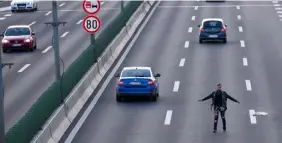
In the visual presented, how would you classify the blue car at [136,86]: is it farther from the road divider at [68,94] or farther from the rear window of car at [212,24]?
the rear window of car at [212,24]

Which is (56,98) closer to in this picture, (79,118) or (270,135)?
(79,118)

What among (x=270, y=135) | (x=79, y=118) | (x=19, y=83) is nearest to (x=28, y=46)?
(x=19, y=83)

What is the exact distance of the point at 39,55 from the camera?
5722 centimetres

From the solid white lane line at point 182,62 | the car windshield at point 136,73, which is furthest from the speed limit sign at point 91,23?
the solid white lane line at point 182,62

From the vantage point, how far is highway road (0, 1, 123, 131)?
136 feet

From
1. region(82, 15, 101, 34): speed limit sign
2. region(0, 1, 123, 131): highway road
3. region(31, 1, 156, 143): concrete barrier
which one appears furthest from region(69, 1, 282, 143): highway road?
region(0, 1, 123, 131): highway road

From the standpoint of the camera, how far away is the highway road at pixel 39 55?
4134cm

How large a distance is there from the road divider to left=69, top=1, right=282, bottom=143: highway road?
2.50ft

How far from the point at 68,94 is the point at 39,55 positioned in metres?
20.3

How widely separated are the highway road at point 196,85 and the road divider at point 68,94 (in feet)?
2.50

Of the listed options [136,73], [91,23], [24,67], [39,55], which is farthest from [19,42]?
[136,73]

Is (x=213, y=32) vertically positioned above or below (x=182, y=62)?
above

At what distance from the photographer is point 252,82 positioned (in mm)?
45406

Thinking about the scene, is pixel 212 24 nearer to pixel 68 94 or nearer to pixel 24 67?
pixel 24 67
